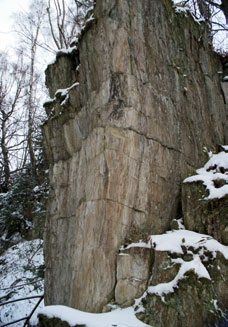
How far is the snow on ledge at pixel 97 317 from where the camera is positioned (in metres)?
4.23

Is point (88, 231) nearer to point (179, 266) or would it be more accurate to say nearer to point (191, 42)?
point (179, 266)

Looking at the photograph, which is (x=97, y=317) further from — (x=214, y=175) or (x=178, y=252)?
(x=214, y=175)

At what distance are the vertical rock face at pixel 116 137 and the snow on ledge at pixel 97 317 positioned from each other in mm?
274

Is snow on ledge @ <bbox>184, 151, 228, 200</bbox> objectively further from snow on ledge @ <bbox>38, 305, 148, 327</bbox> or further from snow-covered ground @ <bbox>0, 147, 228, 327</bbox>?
snow on ledge @ <bbox>38, 305, 148, 327</bbox>

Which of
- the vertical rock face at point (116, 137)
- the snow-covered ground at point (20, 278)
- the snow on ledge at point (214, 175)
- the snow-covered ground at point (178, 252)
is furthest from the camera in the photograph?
the snow-covered ground at point (20, 278)

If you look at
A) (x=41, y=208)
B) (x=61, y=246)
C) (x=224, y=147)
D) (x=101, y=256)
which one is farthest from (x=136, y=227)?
(x=41, y=208)

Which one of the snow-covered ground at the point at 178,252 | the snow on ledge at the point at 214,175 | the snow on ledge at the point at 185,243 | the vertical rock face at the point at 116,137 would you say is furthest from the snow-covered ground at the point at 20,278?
the snow on ledge at the point at 214,175

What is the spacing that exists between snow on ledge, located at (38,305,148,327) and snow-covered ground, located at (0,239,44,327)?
9.48 ft

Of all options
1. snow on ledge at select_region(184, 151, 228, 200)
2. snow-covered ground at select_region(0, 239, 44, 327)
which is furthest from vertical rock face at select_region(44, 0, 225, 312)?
snow-covered ground at select_region(0, 239, 44, 327)

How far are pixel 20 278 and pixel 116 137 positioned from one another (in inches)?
184

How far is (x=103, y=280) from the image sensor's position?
4816 mm

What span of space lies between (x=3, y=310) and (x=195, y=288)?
544 cm

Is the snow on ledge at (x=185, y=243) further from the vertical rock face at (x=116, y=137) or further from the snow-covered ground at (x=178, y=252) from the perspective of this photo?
the vertical rock face at (x=116, y=137)

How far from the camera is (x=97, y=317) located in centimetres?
438
